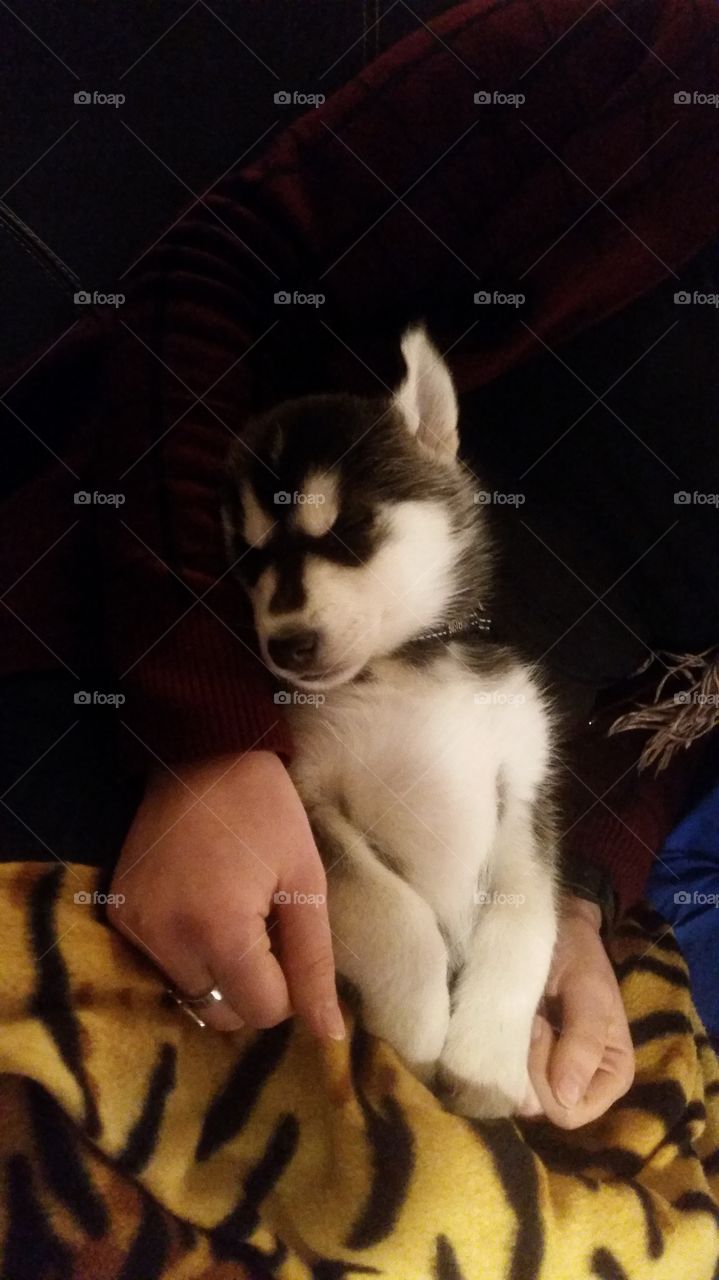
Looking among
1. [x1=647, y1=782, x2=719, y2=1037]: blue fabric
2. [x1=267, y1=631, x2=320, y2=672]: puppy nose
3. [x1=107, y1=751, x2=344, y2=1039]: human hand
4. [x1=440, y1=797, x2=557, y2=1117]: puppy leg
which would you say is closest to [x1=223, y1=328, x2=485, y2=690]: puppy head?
[x1=267, y1=631, x2=320, y2=672]: puppy nose

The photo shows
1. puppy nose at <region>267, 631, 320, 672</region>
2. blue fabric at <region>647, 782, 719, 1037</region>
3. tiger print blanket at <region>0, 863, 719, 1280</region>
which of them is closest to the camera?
tiger print blanket at <region>0, 863, 719, 1280</region>

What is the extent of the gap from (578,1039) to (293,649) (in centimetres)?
47

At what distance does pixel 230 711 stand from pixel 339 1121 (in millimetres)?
360

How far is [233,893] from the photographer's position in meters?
0.71

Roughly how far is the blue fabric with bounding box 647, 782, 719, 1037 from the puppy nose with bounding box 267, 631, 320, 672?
0.46 m

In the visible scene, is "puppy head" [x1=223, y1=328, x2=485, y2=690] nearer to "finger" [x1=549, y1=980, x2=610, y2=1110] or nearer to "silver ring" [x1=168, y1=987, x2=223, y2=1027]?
"silver ring" [x1=168, y1=987, x2=223, y2=1027]

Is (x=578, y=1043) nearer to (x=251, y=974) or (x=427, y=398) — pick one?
(x=251, y=974)

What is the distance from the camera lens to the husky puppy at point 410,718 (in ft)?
2.63

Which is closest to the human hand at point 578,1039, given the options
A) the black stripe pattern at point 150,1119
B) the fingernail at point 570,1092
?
the fingernail at point 570,1092

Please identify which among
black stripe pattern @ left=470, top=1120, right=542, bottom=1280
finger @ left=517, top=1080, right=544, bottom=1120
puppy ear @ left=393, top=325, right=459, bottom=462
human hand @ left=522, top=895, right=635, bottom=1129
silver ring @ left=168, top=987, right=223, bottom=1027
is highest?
puppy ear @ left=393, top=325, right=459, bottom=462

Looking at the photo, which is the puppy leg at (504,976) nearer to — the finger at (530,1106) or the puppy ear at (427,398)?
the finger at (530,1106)

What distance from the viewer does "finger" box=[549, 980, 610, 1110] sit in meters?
0.82

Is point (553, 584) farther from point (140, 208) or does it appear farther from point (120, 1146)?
point (120, 1146)

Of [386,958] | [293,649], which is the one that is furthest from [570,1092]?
[293,649]
